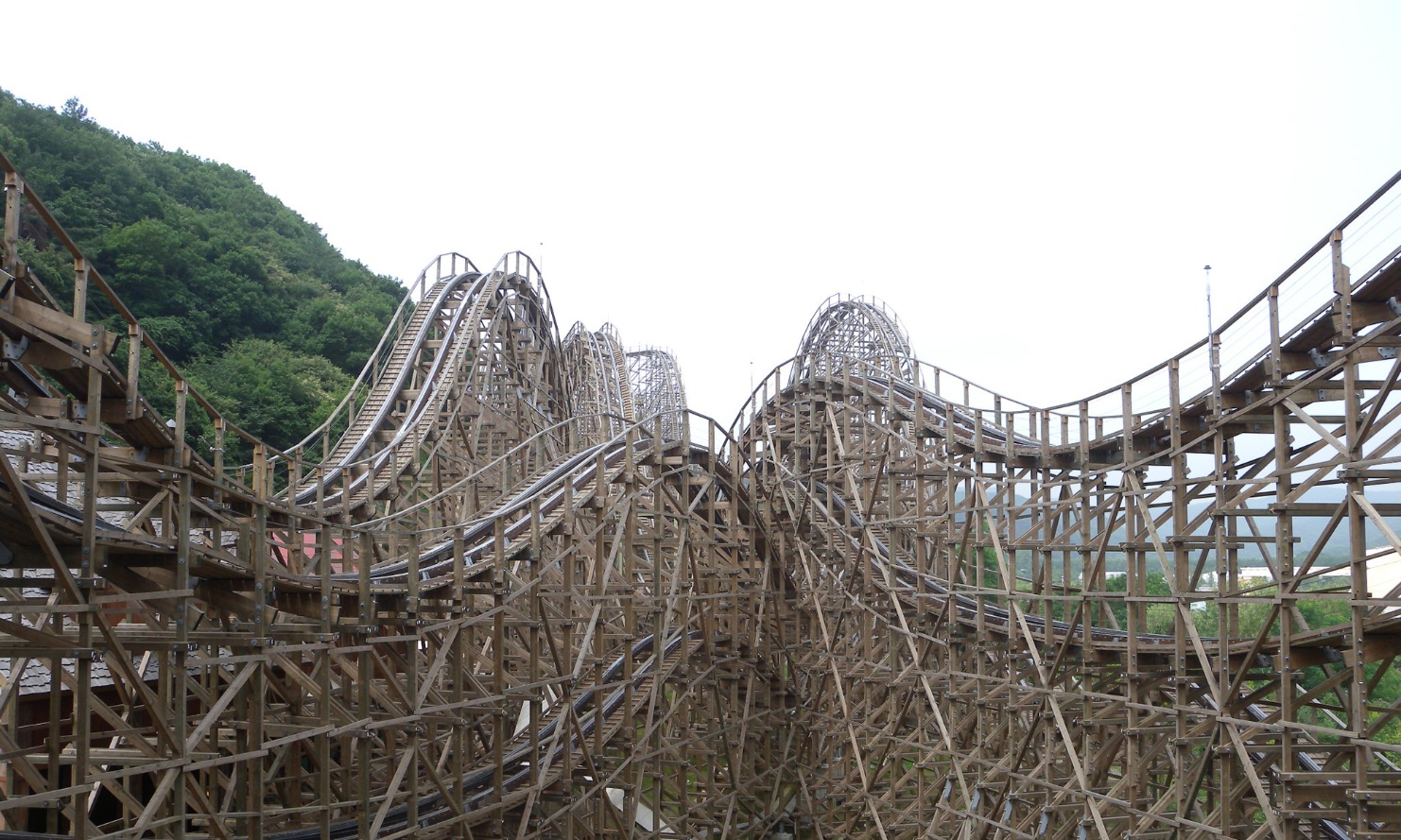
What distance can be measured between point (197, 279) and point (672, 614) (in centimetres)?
2296

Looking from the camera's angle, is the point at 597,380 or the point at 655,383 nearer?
the point at 597,380

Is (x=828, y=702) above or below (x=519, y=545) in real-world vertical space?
below

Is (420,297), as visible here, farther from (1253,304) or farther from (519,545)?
(1253,304)

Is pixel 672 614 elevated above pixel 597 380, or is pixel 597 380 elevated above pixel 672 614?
pixel 597 380

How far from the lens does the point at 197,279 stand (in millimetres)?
32250

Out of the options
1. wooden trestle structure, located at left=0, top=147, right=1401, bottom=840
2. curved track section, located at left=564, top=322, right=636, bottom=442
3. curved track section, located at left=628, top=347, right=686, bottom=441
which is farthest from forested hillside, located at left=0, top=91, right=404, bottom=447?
wooden trestle structure, located at left=0, top=147, right=1401, bottom=840

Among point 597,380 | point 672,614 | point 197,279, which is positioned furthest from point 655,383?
point 672,614

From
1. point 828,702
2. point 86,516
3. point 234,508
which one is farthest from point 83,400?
point 828,702

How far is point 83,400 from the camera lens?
7.46m

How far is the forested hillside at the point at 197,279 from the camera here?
2948cm

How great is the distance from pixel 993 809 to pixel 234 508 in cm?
795

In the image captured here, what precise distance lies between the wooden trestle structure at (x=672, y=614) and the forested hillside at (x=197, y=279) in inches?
491

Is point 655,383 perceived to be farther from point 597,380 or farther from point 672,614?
point 672,614

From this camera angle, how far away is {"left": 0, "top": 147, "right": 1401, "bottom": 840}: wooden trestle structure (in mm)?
7555
